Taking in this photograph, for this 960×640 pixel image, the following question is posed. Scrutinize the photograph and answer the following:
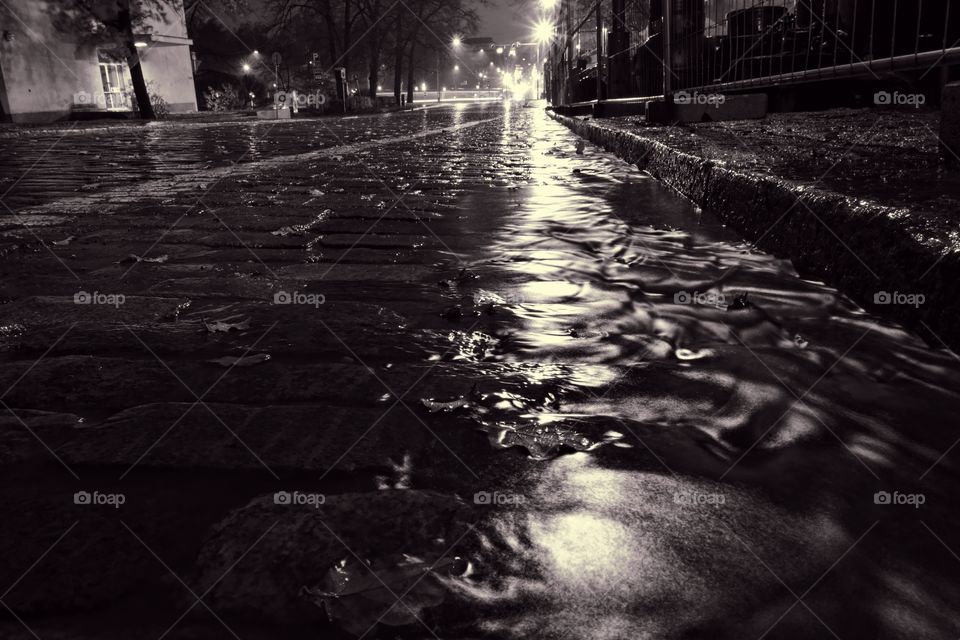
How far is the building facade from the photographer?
2088 centimetres

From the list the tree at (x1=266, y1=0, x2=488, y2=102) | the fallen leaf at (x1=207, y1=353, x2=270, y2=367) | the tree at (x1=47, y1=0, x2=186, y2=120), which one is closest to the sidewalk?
the fallen leaf at (x1=207, y1=353, x2=270, y2=367)

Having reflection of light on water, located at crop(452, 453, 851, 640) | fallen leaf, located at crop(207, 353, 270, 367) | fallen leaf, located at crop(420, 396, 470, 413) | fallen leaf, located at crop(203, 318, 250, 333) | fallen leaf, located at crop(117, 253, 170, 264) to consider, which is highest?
fallen leaf, located at crop(117, 253, 170, 264)

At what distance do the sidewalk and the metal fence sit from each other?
0.48 metres

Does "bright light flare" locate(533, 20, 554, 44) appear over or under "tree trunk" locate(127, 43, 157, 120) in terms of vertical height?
over

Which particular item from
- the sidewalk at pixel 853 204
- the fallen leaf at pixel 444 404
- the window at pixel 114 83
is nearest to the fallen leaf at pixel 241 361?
the fallen leaf at pixel 444 404

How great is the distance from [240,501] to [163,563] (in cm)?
16

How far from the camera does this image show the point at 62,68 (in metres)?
22.9

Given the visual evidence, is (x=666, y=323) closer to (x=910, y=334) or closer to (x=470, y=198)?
(x=910, y=334)

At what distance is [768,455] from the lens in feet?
4.11

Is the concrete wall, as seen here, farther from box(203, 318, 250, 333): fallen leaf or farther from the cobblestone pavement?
box(203, 318, 250, 333): fallen leaf

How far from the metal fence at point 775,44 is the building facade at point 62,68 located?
58.7ft

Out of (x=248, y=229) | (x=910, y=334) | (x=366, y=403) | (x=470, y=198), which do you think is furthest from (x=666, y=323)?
(x=470, y=198)

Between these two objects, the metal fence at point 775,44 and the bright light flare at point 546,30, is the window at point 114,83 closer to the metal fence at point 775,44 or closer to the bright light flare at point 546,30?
the bright light flare at point 546,30

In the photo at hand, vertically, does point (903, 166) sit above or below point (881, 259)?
above
